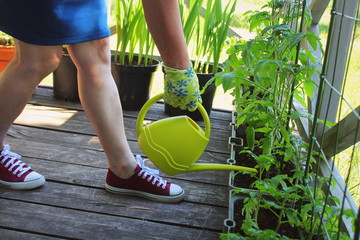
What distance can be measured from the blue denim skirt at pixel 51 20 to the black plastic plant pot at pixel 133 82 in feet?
3.65

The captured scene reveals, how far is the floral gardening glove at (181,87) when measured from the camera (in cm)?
133

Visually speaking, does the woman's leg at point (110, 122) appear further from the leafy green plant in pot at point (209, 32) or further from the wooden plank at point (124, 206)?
the leafy green plant in pot at point (209, 32)

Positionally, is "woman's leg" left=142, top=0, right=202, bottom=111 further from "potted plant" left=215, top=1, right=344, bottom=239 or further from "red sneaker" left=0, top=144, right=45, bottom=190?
"red sneaker" left=0, top=144, right=45, bottom=190

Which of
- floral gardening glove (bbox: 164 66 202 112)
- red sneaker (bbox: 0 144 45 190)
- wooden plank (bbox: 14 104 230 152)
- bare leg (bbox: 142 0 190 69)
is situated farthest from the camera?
wooden plank (bbox: 14 104 230 152)

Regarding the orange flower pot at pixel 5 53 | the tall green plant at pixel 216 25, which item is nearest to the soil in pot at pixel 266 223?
the tall green plant at pixel 216 25

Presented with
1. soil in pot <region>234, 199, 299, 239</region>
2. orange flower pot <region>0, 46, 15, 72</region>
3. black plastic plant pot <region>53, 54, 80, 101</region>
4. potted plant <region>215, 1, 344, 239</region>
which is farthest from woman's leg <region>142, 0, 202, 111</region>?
orange flower pot <region>0, 46, 15, 72</region>

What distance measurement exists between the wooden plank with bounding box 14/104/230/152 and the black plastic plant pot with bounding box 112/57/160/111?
164 millimetres

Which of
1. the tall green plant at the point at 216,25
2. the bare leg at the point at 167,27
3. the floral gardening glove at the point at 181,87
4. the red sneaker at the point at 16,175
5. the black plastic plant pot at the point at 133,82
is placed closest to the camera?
the bare leg at the point at 167,27

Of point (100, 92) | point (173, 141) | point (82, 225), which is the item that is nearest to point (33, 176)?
point (82, 225)

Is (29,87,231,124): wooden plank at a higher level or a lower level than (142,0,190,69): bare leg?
lower

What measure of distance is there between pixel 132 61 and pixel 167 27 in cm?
147

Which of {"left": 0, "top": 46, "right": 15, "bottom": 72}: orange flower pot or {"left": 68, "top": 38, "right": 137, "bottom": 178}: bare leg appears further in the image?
{"left": 0, "top": 46, "right": 15, "bottom": 72}: orange flower pot

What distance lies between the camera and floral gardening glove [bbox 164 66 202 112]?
1.33 meters

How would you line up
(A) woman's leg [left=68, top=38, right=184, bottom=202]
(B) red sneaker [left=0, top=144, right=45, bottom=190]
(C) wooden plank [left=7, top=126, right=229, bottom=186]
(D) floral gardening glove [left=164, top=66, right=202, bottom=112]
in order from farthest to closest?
(C) wooden plank [left=7, top=126, right=229, bottom=186] < (B) red sneaker [left=0, top=144, right=45, bottom=190] < (A) woman's leg [left=68, top=38, right=184, bottom=202] < (D) floral gardening glove [left=164, top=66, right=202, bottom=112]
